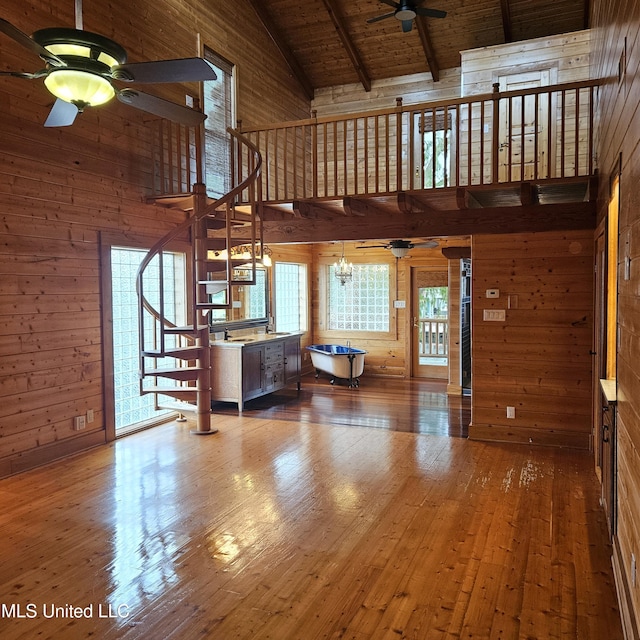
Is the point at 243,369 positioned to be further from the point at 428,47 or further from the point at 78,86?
the point at 428,47

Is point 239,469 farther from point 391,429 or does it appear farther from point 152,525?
point 391,429

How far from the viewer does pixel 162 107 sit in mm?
3355

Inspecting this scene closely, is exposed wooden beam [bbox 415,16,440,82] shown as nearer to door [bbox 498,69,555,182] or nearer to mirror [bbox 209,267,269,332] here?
door [bbox 498,69,555,182]

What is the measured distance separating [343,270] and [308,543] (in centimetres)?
674

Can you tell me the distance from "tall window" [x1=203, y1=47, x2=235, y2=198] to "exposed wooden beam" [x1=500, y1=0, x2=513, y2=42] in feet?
13.0

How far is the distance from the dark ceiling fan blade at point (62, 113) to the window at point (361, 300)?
767cm

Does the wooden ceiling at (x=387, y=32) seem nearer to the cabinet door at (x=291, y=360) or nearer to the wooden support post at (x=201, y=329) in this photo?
the wooden support post at (x=201, y=329)

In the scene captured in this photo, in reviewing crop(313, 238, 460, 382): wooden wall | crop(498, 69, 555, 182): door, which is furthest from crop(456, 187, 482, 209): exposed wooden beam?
crop(313, 238, 460, 382): wooden wall

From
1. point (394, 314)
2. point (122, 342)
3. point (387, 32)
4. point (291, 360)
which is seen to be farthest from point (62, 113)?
point (394, 314)

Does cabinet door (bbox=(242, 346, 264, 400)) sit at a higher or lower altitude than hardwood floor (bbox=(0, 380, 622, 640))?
higher

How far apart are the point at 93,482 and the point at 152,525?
117cm

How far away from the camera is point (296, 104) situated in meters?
9.85

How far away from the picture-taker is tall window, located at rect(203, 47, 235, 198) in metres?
7.52

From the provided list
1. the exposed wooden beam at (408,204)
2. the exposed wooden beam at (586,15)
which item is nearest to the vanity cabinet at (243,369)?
the exposed wooden beam at (408,204)
